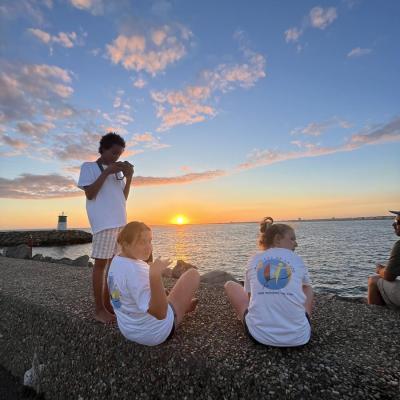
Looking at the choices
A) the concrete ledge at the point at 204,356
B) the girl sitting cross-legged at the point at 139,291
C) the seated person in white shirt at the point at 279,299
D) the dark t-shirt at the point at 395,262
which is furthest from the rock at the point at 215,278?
the seated person in white shirt at the point at 279,299

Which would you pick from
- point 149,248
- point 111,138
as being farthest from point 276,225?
point 111,138

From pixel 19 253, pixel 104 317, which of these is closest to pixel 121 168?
pixel 104 317

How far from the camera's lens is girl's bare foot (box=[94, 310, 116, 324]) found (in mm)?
3894

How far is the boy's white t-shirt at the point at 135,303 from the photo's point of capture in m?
2.88

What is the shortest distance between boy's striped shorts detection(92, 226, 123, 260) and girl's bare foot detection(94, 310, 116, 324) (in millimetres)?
769

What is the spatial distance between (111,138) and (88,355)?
111 inches

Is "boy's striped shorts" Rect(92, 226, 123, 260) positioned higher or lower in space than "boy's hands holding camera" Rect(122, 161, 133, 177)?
lower

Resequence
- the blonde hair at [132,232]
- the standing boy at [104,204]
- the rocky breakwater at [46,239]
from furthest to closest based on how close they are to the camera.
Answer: the rocky breakwater at [46,239] → the standing boy at [104,204] → the blonde hair at [132,232]

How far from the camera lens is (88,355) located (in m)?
3.62

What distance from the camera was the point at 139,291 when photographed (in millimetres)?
2863

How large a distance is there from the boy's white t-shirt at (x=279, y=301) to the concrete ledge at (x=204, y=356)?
7.0 inches

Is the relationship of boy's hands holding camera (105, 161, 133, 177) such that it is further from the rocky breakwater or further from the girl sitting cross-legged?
the rocky breakwater

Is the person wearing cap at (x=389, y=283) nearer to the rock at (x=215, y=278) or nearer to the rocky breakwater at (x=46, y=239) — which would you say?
the rock at (x=215, y=278)

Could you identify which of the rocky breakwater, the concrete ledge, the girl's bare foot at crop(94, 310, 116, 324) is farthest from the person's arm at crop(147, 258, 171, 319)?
the rocky breakwater
